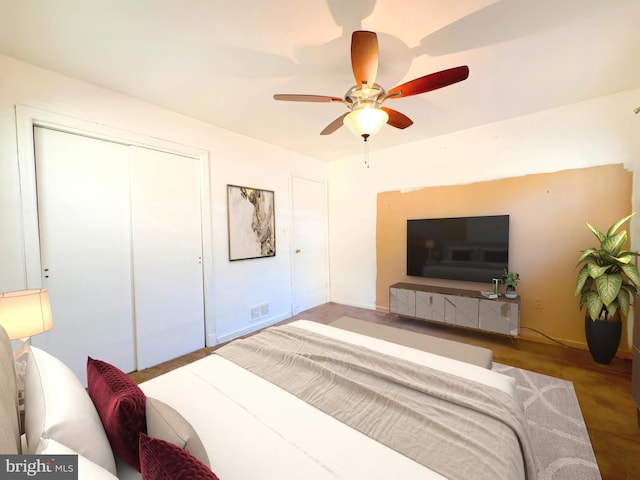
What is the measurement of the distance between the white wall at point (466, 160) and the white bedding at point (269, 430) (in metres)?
2.67

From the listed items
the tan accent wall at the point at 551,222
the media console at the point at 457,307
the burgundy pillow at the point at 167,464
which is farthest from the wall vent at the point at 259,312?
the burgundy pillow at the point at 167,464

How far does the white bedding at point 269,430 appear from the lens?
85 centimetres

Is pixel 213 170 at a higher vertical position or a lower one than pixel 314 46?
lower

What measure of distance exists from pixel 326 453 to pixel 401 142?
3.66 metres

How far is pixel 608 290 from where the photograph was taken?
2176mm

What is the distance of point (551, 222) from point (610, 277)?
2.58 ft

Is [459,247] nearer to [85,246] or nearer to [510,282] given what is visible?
[510,282]

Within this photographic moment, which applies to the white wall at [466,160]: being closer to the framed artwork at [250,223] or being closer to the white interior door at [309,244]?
the white interior door at [309,244]

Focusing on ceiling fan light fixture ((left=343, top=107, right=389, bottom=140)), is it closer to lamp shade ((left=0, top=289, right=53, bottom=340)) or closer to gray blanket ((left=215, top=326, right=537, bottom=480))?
gray blanket ((left=215, top=326, right=537, bottom=480))

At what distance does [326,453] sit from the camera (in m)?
0.92

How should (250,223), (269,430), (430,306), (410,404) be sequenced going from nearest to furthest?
(269,430), (410,404), (430,306), (250,223)

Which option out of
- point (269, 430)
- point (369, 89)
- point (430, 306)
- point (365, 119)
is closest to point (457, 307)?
point (430, 306)

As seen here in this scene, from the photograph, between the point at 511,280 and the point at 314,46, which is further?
the point at 511,280

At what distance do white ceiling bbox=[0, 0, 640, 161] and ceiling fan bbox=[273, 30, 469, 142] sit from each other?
0.28m
